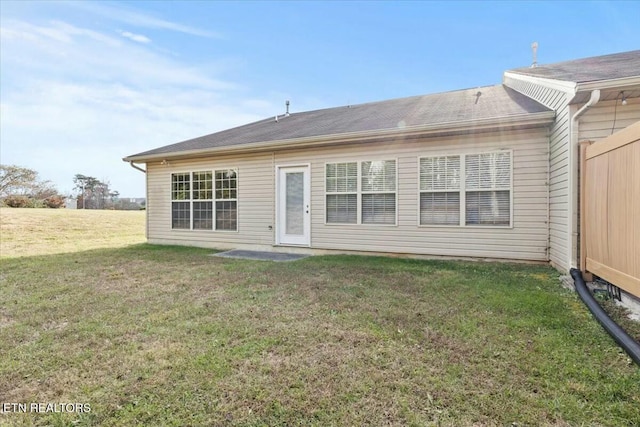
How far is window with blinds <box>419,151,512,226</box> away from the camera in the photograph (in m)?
6.04

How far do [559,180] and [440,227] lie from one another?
2.09 meters

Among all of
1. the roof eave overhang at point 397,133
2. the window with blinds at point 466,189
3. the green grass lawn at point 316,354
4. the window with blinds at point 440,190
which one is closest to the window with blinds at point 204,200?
the roof eave overhang at point 397,133

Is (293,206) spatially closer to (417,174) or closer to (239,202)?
(239,202)

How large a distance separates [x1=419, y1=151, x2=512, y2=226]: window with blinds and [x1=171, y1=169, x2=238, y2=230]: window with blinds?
4.90 meters

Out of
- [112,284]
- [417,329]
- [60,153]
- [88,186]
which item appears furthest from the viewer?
[88,186]

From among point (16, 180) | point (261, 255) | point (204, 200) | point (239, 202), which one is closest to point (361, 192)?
point (261, 255)

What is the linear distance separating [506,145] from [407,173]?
71.4 inches

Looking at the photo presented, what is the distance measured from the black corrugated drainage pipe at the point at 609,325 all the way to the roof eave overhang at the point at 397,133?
282 centimetres

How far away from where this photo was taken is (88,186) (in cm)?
4184

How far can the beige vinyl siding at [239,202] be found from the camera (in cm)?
827

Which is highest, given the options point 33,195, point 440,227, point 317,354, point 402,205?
point 33,195

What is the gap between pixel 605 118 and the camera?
4.44m

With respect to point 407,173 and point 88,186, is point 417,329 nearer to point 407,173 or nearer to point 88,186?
point 407,173

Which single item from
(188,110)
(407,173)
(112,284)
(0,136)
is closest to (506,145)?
(407,173)
